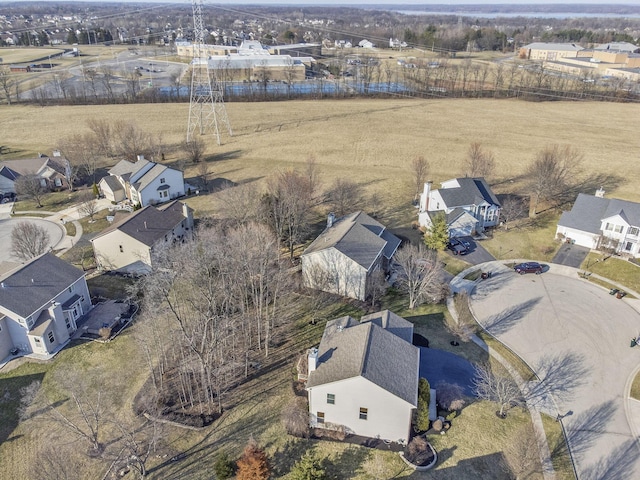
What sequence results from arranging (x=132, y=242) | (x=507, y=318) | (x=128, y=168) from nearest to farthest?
(x=507, y=318) → (x=132, y=242) → (x=128, y=168)

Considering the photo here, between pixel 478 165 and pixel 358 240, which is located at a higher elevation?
pixel 478 165

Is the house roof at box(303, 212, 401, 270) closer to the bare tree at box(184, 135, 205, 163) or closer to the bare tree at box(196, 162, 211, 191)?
the bare tree at box(196, 162, 211, 191)

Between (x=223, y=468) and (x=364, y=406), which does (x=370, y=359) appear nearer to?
(x=364, y=406)

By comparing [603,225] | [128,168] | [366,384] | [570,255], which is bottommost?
[570,255]

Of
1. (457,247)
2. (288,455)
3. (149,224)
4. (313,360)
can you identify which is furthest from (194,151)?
(288,455)

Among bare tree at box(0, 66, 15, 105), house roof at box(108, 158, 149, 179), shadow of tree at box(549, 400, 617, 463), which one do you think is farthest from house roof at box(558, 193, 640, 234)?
bare tree at box(0, 66, 15, 105)

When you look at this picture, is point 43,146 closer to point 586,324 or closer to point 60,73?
point 60,73

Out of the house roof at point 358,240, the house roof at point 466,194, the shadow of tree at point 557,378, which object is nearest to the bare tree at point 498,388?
the shadow of tree at point 557,378

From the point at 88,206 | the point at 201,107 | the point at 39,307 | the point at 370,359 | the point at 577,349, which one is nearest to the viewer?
the point at 370,359
